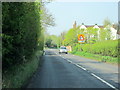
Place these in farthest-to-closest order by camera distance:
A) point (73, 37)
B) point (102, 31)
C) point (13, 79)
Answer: point (73, 37) → point (102, 31) → point (13, 79)

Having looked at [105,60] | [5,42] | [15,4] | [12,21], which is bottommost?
[105,60]

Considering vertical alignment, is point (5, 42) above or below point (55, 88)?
above

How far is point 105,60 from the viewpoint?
104 feet

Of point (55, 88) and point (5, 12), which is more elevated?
point (5, 12)

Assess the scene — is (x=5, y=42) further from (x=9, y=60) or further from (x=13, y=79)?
(x=13, y=79)

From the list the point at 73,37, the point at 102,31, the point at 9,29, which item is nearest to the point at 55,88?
the point at 9,29

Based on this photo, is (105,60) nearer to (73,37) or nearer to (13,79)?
(13,79)

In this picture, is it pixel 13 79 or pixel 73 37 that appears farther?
pixel 73 37

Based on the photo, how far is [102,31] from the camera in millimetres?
58438

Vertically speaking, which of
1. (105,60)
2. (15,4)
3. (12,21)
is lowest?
(105,60)

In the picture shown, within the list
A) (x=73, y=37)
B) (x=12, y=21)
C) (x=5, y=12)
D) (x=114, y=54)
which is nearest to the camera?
(x=5, y=12)

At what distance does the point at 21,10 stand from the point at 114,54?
78.1 ft

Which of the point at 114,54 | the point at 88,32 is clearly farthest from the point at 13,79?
the point at 88,32

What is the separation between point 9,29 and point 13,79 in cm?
174
